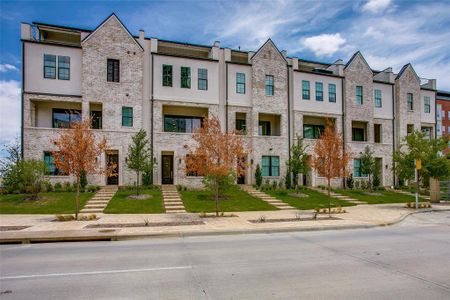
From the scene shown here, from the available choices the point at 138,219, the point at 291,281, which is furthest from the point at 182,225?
the point at 291,281

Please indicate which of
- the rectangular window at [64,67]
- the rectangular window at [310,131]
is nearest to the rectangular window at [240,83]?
the rectangular window at [310,131]

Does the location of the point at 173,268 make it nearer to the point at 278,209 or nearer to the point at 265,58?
the point at 278,209

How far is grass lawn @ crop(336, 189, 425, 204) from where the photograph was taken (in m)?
26.7

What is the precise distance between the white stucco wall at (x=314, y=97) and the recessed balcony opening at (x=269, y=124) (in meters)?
2.40

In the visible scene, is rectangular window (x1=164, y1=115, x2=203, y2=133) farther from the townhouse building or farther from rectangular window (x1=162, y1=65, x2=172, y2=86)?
rectangular window (x1=162, y1=65, x2=172, y2=86)

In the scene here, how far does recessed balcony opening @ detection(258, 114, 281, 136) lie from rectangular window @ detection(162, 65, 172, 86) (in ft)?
31.9

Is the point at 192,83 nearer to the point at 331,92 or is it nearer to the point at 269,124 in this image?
the point at 269,124

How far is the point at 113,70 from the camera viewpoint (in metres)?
27.0

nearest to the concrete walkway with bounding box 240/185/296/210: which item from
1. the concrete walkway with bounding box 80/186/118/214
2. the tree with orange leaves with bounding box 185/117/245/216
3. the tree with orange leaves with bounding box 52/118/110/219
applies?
the tree with orange leaves with bounding box 185/117/245/216

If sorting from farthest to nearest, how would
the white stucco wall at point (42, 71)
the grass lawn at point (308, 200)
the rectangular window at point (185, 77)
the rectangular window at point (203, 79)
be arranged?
the rectangular window at point (203, 79) → the rectangular window at point (185, 77) → the white stucco wall at point (42, 71) → the grass lawn at point (308, 200)

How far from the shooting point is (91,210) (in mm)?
18719

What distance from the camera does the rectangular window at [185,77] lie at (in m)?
28.6

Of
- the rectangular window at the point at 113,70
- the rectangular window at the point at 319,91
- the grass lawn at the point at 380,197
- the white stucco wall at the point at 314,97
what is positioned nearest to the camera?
the grass lawn at the point at 380,197

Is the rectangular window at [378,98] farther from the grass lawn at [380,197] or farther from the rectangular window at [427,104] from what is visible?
the grass lawn at [380,197]
